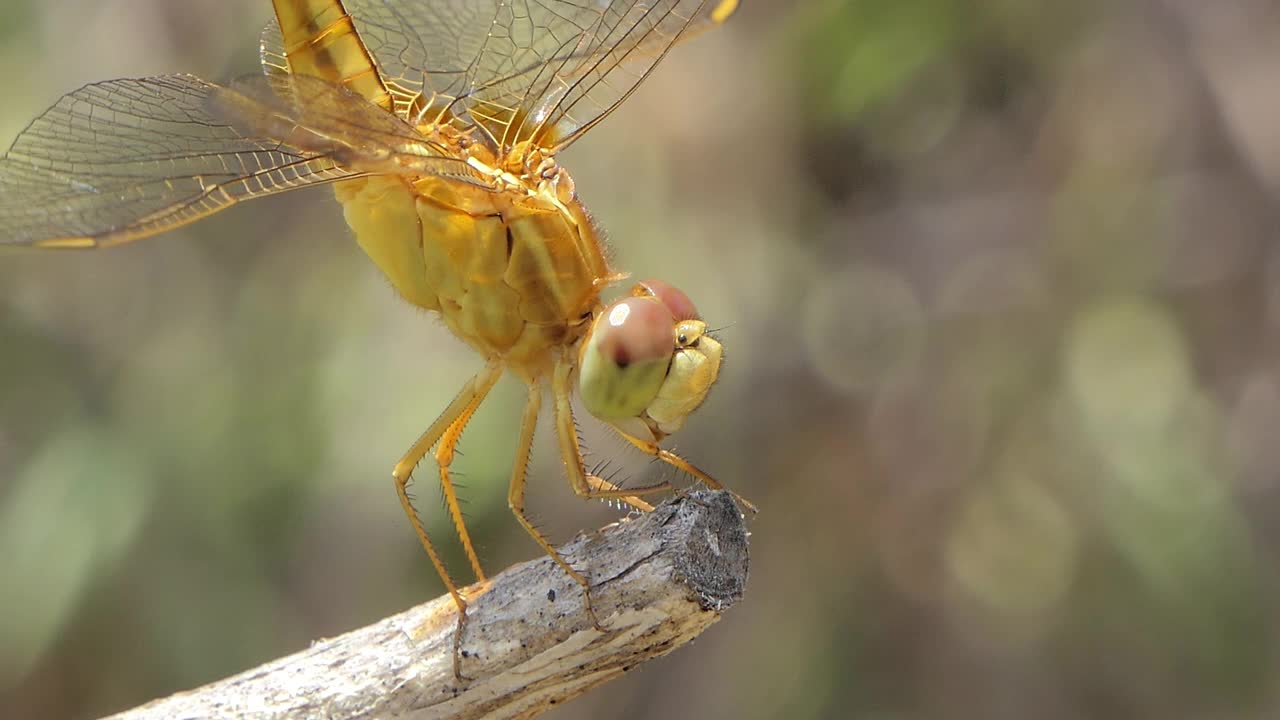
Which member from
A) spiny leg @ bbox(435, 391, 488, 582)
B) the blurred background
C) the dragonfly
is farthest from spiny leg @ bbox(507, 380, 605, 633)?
the blurred background

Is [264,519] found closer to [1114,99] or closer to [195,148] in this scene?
[195,148]

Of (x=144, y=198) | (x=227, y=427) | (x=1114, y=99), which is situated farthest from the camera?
(x=1114, y=99)

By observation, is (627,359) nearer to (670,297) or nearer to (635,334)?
(635,334)

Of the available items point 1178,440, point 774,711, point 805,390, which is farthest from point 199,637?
point 1178,440

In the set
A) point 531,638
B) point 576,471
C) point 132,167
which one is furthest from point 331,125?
point 531,638

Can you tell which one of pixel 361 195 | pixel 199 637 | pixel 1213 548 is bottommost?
pixel 1213 548

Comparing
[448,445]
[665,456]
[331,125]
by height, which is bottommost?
[665,456]
